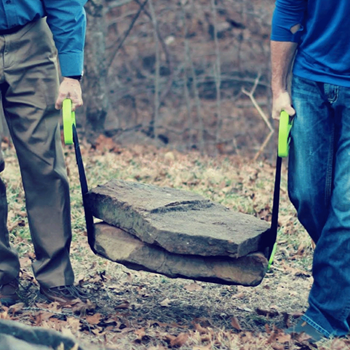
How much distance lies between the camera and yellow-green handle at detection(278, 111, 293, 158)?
3232 mm

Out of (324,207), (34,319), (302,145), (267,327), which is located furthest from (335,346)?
(34,319)

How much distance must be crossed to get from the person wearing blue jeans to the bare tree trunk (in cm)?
504

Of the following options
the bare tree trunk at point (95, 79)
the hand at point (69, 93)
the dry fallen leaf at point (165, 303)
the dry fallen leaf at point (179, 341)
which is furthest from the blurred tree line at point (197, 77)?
the dry fallen leaf at point (179, 341)

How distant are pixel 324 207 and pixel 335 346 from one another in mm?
731

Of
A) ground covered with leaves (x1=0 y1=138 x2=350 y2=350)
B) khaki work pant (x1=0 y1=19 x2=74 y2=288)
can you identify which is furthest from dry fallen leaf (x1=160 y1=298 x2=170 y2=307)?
khaki work pant (x1=0 y1=19 x2=74 y2=288)

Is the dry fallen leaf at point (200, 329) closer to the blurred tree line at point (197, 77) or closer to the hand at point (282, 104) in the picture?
the hand at point (282, 104)

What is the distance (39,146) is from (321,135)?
→ 1557mm

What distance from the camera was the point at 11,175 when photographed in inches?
249

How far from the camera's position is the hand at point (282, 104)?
10.9 ft

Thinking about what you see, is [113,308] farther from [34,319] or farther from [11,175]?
[11,175]

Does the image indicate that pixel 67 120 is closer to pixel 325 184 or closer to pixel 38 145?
pixel 38 145

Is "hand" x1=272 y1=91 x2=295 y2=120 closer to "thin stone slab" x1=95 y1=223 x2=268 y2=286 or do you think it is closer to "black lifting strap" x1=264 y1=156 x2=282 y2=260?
"black lifting strap" x1=264 y1=156 x2=282 y2=260

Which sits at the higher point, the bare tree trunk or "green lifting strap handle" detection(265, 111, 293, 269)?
"green lifting strap handle" detection(265, 111, 293, 269)

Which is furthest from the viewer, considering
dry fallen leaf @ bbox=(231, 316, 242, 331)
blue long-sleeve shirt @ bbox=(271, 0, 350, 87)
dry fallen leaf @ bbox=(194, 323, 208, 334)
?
dry fallen leaf @ bbox=(231, 316, 242, 331)
